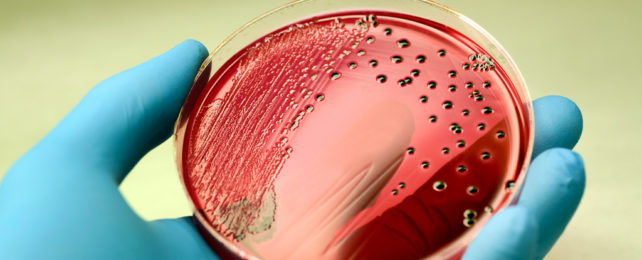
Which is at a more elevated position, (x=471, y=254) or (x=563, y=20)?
(x=563, y=20)

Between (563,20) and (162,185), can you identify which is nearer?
(162,185)

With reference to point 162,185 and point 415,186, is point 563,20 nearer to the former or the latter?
point 415,186

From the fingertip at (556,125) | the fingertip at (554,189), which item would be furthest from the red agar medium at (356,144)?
A: the fingertip at (556,125)

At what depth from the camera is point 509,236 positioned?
897 millimetres

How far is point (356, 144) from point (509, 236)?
1.11 ft

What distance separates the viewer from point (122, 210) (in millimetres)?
1106

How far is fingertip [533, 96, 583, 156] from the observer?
1.23 m

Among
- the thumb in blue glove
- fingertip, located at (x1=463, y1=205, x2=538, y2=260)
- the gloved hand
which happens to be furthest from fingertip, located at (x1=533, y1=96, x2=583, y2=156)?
the thumb in blue glove

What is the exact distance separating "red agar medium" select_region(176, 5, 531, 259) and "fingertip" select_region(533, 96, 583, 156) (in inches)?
5.7

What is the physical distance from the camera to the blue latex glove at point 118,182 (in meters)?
1.02

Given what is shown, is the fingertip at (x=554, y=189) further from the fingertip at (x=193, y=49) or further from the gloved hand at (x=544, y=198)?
the fingertip at (x=193, y=49)

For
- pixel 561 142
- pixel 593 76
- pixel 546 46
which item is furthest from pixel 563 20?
pixel 561 142

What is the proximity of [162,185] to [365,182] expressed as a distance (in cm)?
100

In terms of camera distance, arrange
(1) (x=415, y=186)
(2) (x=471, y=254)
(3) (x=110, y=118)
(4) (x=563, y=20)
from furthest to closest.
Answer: (4) (x=563, y=20) → (3) (x=110, y=118) → (1) (x=415, y=186) → (2) (x=471, y=254)
